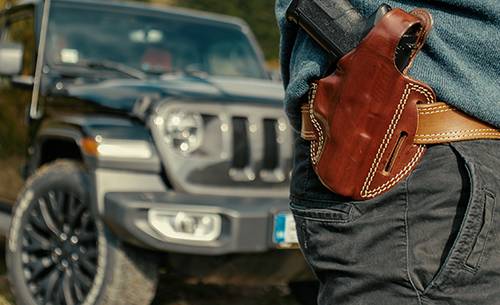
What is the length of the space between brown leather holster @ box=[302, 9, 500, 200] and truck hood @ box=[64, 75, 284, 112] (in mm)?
2385

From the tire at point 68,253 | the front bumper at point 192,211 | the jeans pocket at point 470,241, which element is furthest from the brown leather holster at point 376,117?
the tire at point 68,253

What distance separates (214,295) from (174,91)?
161 centimetres

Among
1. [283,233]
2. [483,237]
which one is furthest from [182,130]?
[483,237]

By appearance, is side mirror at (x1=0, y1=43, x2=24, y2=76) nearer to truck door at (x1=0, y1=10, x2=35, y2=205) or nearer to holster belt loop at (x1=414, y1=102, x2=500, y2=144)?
truck door at (x1=0, y1=10, x2=35, y2=205)

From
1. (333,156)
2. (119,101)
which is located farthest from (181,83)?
(333,156)

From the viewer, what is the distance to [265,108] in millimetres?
4027

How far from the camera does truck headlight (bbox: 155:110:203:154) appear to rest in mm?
3805

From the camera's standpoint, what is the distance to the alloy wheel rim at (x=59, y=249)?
3791 millimetres

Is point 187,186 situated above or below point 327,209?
below

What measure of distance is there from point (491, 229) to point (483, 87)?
0.25m

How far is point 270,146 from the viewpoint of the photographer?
4023mm

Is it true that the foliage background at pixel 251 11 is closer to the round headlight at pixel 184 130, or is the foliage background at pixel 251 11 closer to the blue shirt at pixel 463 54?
the round headlight at pixel 184 130

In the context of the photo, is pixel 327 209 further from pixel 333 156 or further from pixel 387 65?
pixel 387 65

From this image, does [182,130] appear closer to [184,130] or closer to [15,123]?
[184,130]
